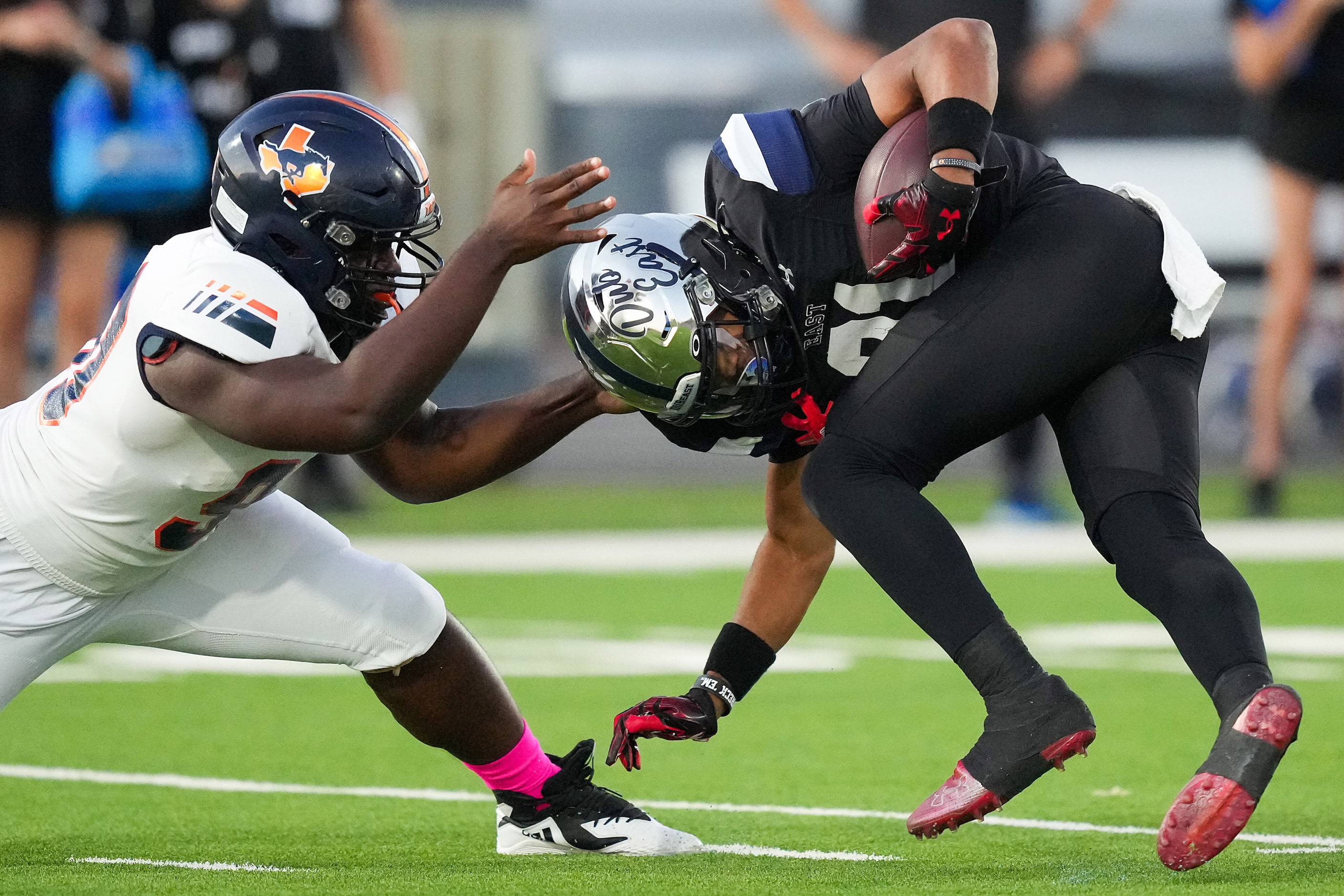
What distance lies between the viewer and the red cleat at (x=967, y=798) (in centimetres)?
279

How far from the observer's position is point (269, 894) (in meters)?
2.85

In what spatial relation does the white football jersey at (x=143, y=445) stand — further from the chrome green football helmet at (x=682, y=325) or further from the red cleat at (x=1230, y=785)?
the red cleat at (x=1230, y=785)

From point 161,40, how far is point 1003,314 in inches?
224

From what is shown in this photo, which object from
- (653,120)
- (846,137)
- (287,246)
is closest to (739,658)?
(846,137)

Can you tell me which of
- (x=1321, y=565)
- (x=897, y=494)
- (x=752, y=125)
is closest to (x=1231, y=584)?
(x=897, y=494)

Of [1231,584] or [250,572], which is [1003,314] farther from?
[250,572]

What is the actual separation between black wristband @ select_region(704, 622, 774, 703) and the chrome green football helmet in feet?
1.57

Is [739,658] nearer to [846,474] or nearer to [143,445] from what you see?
[846,474]

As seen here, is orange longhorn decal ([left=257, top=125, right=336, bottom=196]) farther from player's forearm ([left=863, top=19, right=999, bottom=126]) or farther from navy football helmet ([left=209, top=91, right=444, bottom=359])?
player's forearm ([left=863, top=19, right=999, bottom=126])

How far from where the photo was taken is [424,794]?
3857mm

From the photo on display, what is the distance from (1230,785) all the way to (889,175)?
3.43ft

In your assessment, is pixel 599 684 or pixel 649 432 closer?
pixel 599 684

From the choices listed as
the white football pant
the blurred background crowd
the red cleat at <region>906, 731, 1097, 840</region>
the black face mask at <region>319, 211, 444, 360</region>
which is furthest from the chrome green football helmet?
the blurred background crowd

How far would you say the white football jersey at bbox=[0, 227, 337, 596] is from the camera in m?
3.00
